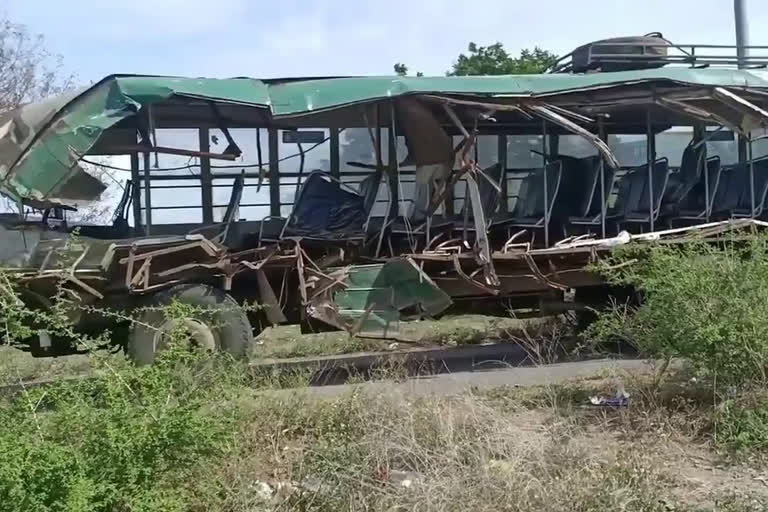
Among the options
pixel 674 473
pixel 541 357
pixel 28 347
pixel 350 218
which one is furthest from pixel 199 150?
pixel 674 473

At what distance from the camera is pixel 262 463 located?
5.23 meters

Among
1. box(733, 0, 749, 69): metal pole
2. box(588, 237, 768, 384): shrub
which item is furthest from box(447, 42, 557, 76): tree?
box(588, 237, 768, 384): shrub

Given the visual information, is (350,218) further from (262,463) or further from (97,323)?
(262,463)

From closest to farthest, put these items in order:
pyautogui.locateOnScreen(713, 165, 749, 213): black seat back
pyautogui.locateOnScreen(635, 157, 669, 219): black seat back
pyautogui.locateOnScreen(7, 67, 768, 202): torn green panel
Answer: pyautogui.locateOnScreen(7, 67, 768, 202): torn green panel < pyautogui.locateOnScreen(635, 157, 669, 219): black seat back < pyautogui.locateOnScreen(713, 165, 749, 213): black seat back

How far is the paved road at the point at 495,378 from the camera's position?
635 centimetres

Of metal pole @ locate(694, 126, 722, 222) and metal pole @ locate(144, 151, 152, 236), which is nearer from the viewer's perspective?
metal pole @ locate(144, 151, 152, 236)

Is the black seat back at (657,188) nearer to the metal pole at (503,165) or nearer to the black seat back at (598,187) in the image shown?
the black seat back at (598,187)

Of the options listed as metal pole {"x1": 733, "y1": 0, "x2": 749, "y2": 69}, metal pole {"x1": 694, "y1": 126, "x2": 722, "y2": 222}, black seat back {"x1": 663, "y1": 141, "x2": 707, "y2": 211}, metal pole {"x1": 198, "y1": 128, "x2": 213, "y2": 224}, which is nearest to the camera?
metal pole {"x1": 198, "y1": 128, "x2": 213, "y2": 224}

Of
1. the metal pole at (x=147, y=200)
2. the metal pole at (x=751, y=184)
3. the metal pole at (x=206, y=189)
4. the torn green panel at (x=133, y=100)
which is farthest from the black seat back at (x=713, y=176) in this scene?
the metal pole at (x=147, y=200)

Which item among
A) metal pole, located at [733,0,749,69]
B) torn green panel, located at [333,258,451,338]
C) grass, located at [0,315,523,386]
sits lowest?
grass, located at [0,315,523,386]

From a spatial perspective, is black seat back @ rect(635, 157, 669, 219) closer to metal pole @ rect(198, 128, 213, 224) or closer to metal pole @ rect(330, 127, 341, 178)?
metal pole @ rect(330, 127, 341, 178)

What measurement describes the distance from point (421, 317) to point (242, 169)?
7.45ft

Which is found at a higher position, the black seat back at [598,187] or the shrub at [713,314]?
the black seat back at [598,187]

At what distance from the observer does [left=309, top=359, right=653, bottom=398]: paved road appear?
6349mm
